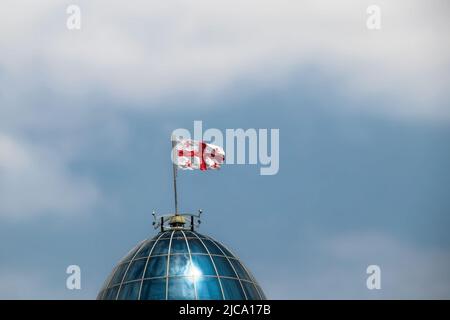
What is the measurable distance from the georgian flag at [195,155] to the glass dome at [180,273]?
243 inches

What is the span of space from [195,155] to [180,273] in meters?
11.0

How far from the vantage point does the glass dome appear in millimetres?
50188

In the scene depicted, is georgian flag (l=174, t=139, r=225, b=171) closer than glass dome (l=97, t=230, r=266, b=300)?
No

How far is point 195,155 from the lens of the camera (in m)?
60.2

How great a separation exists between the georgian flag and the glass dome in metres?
6.17

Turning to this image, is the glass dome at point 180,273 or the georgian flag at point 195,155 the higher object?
the georgian flag at point 195,155

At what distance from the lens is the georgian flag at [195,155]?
60031 mm
